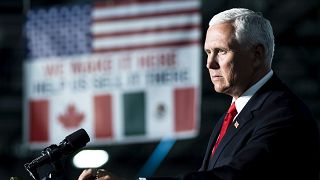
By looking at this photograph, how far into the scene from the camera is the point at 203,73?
1226cm

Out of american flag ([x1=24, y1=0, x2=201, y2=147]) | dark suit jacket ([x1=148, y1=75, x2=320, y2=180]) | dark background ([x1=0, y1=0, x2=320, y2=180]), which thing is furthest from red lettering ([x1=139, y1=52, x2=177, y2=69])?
dark suit jacket ([x1=148, y1=75, x2=320, y2=180])

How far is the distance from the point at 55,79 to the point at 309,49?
3.26 m

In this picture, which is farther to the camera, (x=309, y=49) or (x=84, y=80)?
(x=309, y=49)

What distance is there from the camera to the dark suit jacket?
132 inches

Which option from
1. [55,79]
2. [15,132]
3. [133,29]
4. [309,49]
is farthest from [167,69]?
[15,132]

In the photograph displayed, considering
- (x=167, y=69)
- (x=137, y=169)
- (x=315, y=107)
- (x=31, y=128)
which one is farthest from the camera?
(x=137, y=169)

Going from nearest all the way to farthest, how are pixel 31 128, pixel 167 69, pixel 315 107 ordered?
pixel 167 69, pixel 31 128, pixel 315 107

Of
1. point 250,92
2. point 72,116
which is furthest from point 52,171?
point 72,116

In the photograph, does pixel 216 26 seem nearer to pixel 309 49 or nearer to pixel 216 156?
pixel 216 156

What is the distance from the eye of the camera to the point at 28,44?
38.4 ft

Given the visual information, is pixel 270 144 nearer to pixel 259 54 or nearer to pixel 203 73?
pixel 259 54

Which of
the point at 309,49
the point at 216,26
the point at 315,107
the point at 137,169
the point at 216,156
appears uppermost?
the point at 216,26

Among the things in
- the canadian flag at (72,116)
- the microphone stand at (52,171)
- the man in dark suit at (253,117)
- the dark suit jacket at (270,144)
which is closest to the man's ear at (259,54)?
the man in dark suit at (253,117)

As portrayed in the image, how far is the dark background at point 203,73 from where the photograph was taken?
12070mm
